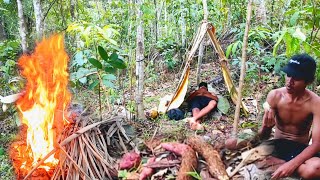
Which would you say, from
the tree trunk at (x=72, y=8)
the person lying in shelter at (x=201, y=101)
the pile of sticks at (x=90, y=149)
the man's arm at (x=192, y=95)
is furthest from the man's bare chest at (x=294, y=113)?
the tree trunk at (x=72, y=8)

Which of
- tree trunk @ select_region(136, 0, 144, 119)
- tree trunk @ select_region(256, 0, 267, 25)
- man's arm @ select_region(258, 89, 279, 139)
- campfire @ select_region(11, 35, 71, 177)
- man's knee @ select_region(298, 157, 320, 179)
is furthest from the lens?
tree trunk @ select_region(256, 0, 267, 25)

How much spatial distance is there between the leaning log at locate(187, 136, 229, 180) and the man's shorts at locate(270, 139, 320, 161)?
545 mm

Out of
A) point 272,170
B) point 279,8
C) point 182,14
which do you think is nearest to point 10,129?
point 272,170

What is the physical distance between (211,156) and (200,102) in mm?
2283

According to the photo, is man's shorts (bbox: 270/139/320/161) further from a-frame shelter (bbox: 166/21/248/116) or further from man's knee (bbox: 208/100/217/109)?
man's knee (bbox: 208/100/217/109)

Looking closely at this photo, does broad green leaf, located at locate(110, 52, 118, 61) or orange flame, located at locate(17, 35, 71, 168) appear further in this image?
broad green leaf, located at locate(110, 52, 118, 61)

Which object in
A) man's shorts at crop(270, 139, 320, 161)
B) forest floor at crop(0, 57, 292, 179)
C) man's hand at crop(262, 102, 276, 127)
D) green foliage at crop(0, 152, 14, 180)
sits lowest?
green foliage at crop(0, 152, 14, 180)

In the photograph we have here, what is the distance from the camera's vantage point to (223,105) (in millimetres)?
5430

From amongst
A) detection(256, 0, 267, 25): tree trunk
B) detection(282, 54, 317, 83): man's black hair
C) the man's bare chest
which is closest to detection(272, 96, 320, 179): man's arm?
the man's bare chest

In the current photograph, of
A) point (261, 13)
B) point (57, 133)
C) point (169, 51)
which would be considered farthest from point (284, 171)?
point (169, 51)

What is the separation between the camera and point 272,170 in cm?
298

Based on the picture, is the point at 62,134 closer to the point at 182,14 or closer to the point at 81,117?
the point at 81,117

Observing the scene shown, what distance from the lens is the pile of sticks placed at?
3.35 meters

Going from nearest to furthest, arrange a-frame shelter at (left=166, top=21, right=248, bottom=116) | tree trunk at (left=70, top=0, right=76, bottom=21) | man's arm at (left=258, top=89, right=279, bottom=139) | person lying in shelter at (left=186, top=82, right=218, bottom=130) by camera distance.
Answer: man's arm at (left=258, top=89, right=279, bottom=139)
a-frame shelter at (left=166, top=21, right=248, bottom=116)
person lying in shelter at (left=186, top=82, right=218, bottom=130)
tree trunk at (left=70, top=0, right=76, bottom=21)
